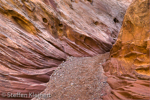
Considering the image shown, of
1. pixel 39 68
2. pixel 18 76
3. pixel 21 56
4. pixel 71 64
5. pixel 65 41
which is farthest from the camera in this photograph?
pixel 65 41

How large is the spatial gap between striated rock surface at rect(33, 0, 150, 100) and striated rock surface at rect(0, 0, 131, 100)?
138 cm

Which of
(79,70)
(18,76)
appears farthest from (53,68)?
(18,76)

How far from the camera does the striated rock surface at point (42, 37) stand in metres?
6.55

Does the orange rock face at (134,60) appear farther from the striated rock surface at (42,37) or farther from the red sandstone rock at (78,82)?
the striated rock surface at (42,37)

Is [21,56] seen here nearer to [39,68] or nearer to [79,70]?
[39,68]

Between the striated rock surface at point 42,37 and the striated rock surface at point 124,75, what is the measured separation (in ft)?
4.52

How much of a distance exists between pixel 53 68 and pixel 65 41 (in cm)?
281

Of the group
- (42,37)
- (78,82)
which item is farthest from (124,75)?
(42,37)

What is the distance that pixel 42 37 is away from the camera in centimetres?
854

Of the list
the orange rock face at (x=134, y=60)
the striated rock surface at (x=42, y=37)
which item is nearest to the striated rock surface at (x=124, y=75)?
the orange rock face at (x=134, y=60)

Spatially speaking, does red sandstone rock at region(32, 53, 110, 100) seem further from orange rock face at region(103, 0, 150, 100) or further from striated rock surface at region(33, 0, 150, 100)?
orange rock face at region(103, 0, 150, 100)

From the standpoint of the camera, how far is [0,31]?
6688mm

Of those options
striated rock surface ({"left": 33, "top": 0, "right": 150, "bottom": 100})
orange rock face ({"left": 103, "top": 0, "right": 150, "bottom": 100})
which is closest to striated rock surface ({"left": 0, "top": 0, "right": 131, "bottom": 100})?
striated rock surface ({"left": 33, "top": 0, "right": 150, "bottom": 100})

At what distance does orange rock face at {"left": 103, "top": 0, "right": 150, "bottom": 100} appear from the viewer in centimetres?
426
